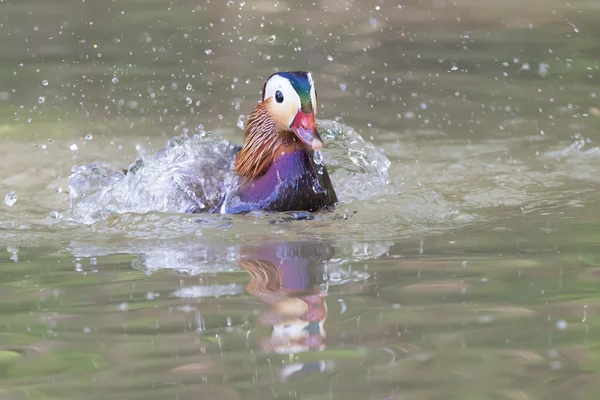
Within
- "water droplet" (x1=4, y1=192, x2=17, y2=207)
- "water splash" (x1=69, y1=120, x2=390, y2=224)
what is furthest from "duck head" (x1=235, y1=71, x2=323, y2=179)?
"water droplet" (x1=4, y1=192, x2=17, y2=207)

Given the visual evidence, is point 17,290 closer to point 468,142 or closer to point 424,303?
point 424,303

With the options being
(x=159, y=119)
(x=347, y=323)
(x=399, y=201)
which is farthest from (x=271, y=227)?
(x=159, y=119)

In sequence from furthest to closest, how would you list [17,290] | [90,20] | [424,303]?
[90,20], [17,290], [424,303]

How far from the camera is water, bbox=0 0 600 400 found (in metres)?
3.30

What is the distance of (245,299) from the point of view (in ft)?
13.1

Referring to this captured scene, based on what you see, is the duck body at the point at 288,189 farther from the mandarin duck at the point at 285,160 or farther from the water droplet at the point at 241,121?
the water droplet at the point at 241,121

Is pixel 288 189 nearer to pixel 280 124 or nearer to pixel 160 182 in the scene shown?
pixel 280 124

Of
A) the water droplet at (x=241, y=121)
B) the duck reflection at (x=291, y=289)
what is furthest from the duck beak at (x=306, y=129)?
the water droplet at (x=241, y=121)

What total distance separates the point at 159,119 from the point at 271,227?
3660 mm

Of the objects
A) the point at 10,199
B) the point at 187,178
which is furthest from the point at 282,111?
the point at 10,199

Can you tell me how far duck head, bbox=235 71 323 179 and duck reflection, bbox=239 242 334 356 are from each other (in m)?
0.95

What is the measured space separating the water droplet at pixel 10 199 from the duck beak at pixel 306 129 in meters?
1.90

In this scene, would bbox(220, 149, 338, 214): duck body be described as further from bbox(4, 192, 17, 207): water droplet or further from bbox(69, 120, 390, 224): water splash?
bbox(4, 192, 17, 207): water droplet

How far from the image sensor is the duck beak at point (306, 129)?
5672 mm
